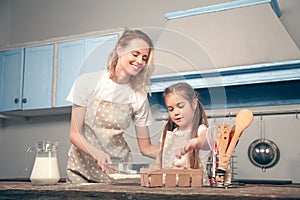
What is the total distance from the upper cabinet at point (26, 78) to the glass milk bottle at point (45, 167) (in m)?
2.14

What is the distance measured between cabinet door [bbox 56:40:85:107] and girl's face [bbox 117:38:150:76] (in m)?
2.00

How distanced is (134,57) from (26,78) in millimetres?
2438

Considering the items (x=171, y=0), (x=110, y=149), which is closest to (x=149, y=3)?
(x=171, y=0)

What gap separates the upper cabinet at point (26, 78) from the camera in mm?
3428

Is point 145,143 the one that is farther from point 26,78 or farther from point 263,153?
point 26,78

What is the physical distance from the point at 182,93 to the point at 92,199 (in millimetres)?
444

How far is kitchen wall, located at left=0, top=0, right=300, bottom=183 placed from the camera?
2928 millimetres

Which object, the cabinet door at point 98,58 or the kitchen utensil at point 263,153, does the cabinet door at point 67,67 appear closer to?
the kitchen utensil at point 263,153

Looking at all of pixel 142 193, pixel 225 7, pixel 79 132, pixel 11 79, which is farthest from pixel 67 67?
pixel 142 193

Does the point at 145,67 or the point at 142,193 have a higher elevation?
the point at 145,67

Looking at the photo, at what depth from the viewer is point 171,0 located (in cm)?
342

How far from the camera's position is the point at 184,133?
1180 mm

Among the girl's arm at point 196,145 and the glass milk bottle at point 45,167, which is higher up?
the girl's arm at point 196,145

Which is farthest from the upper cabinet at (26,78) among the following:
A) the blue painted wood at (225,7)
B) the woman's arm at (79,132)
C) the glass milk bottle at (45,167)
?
the glass milk bottle at (45,167)
